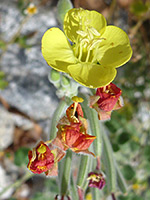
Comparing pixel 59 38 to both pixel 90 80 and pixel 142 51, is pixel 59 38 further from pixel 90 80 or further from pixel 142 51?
pixel 142 51

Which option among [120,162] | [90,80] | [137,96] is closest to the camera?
[90,80]

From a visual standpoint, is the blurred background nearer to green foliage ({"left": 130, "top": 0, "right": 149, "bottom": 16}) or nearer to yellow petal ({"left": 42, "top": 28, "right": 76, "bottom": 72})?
green foliage ({"left": 130, "top": 0, "right": 149, "bottom": 16})

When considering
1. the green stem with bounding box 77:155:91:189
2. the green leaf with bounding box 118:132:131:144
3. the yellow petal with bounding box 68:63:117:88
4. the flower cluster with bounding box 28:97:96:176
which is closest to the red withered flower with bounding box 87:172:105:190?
the green stem with bounding box 77:155:91:189

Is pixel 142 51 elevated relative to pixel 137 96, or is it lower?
elevated

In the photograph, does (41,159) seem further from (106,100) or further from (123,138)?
(123,138)

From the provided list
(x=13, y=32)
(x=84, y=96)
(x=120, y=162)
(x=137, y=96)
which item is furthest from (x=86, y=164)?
(x=13, y=32)

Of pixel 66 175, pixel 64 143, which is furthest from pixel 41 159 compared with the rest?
pixel 66 175

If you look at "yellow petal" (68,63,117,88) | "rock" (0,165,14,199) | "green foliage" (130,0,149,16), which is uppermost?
"green foliage" (130,0,149,16)
